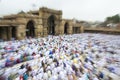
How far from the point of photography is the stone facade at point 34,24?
19.6 m

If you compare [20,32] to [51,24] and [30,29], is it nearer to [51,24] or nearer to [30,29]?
[30,29]

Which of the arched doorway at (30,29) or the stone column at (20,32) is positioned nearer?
the stone column at (20,32)

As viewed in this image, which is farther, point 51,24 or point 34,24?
point 51,24

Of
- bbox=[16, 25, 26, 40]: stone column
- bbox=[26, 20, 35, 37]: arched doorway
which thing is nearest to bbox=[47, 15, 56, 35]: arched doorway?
bbox=[26, 20, 35, 37]: arched doorway

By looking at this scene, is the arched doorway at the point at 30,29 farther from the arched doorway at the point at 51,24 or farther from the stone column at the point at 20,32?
the arched doorway at the point at 51,24

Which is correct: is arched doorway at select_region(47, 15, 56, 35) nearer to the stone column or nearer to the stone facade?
the stone facade

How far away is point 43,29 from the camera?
24703mm

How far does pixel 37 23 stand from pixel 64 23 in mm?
Result: 8115

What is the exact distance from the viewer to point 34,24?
74.9 feet

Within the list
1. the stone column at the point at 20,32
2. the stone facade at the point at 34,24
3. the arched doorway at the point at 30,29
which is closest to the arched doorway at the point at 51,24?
the stone facade at the point at 34,24

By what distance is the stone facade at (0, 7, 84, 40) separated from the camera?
64.2ft

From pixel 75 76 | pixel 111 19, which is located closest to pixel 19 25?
pixel 75 76

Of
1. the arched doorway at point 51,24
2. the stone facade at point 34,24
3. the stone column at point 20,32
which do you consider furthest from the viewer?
the arched doorway at point 51,24

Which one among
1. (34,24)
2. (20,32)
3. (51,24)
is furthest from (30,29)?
(51,24)
